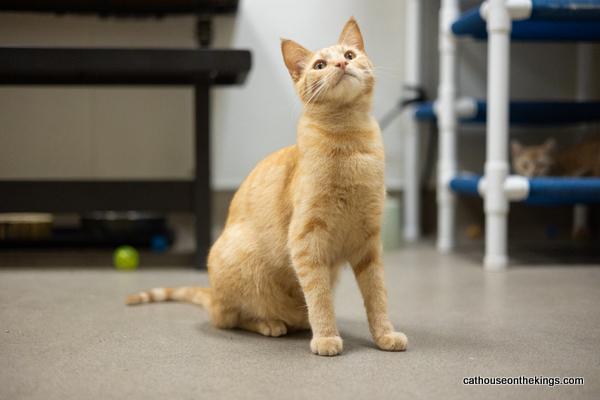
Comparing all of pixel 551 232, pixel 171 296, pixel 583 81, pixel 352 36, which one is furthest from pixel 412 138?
pixel 352 36

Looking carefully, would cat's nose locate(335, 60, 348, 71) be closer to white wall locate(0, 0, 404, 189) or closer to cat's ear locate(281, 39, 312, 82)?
cat's ear locate(281, 39, 312, 82)

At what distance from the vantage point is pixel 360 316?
1632 millimetres

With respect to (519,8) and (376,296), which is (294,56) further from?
(519,8)

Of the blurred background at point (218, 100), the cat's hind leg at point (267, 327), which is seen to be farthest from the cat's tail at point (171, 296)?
the blurred background at point (218, 100)

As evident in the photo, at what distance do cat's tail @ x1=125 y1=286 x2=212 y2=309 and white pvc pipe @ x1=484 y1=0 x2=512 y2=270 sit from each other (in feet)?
3.39

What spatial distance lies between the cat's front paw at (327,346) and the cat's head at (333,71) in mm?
446

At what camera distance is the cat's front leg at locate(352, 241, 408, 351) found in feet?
4.25

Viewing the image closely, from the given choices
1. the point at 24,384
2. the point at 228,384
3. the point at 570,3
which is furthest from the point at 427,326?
the point at 570,3

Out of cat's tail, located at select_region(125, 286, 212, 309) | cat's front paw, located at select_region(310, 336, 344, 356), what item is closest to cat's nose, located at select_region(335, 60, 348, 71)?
cat's front paw, located at select_region(310, 336, 344, 356)

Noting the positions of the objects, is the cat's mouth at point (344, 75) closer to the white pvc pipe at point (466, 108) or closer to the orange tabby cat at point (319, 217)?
the orange tabby cat at point (319, 217)

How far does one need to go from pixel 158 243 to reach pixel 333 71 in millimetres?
1665

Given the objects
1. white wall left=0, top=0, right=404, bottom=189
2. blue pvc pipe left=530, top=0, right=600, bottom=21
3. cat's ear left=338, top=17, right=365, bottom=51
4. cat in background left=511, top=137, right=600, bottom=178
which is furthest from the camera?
white wall left=0, top=0, right=404, bottom=189

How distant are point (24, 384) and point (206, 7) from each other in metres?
2.17

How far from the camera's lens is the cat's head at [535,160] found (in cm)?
295
